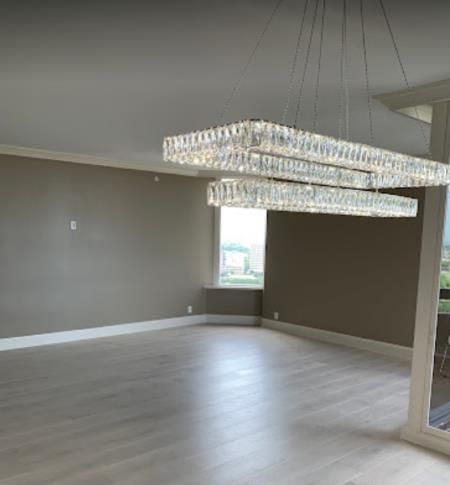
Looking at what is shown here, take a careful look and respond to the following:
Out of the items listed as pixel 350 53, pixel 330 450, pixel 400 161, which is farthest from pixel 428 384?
pixel 350 53

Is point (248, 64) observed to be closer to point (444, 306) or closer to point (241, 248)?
point (444, 306)

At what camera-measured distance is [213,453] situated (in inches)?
123

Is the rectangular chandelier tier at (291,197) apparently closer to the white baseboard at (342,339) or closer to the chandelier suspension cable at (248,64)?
the chandelier suspension cable at (248,64)

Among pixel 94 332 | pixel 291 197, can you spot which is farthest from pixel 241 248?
pixel 291 197

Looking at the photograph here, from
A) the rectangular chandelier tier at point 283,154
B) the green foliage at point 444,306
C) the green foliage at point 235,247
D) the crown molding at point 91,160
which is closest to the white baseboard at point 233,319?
the green foliage at point 235,247

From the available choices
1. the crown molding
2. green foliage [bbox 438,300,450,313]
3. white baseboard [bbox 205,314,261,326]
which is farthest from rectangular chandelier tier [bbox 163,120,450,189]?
white baseboard [bbox 205,314,261,326]

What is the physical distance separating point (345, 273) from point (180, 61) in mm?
4564

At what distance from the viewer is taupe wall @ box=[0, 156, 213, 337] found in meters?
5.74

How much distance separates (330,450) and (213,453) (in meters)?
0.84

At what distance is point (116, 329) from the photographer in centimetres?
→ 663

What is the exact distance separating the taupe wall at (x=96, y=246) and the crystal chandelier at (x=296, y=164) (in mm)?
3983

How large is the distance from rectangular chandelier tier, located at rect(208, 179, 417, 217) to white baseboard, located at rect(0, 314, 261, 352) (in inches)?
167

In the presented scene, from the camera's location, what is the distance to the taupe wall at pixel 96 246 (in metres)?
5.74

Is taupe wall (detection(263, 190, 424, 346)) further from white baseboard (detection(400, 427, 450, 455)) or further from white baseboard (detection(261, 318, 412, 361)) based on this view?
white baseboard (detection(400, 427, 450, 455))
